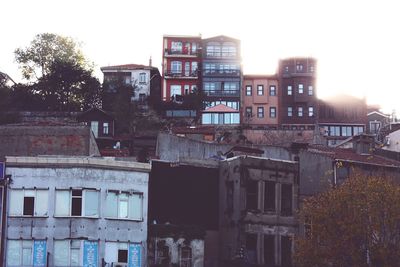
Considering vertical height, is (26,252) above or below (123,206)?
below

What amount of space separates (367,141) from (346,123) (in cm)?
4052

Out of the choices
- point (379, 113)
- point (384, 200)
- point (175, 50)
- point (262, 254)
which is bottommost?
point (262, 254)

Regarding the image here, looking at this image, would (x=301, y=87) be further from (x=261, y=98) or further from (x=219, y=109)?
(x=219, y=109)

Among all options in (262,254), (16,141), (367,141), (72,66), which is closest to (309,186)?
(262,254)

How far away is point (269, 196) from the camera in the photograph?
51.0 m

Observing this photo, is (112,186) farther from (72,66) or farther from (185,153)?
(72,66)

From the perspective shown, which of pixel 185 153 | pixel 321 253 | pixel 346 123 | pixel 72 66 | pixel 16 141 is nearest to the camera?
pixel 321 253

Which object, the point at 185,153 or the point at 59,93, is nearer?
the point at 185,153

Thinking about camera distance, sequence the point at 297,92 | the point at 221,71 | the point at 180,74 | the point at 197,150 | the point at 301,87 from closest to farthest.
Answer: the point at 197,150 < the point at 221,71 < the point at 180,74 < the point at 297,92 < the point at 301,87

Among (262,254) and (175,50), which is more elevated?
(175,50)

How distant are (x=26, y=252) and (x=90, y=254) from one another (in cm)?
340

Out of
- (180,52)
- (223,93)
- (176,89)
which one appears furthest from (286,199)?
(180,52)

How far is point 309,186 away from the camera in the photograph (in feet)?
178

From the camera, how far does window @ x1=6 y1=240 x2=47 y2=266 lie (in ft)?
147
